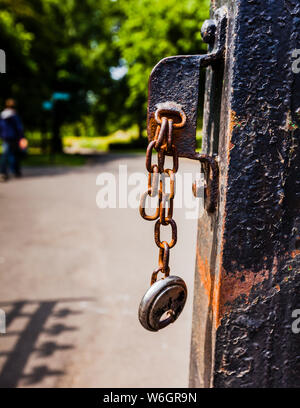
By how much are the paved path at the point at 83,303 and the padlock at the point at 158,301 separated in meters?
2.13

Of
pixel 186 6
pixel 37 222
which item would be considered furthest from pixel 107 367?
pixel 186 6

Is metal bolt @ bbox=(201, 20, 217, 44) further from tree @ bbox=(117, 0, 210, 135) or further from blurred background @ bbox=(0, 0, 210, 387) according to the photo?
tree @ bbox=(117, 0, 210, 135)

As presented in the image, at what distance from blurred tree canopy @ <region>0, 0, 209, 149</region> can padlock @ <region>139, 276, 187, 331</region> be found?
3970 millimetres

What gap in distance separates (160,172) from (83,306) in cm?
337

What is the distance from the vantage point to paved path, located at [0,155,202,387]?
115 inches

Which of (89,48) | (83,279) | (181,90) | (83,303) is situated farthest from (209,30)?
(89,48)

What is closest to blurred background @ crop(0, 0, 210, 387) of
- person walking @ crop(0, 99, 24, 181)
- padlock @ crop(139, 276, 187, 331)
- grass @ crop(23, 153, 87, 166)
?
padlock @ crop(139, 276, 187, 331)

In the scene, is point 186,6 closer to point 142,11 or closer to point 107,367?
point 142,11

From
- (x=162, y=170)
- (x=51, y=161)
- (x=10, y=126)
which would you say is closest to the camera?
(x=162, y=170)

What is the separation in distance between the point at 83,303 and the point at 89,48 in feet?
113

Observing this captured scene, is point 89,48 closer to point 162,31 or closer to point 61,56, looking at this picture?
point 61,56

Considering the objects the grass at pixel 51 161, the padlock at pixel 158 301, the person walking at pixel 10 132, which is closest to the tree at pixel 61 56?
the grass at pixel 51 161

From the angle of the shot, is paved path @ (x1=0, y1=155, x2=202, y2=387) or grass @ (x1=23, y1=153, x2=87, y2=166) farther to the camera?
grass @ (x1=23, y1=153, x2=87, y2=166)

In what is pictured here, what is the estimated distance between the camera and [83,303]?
3980 mm
